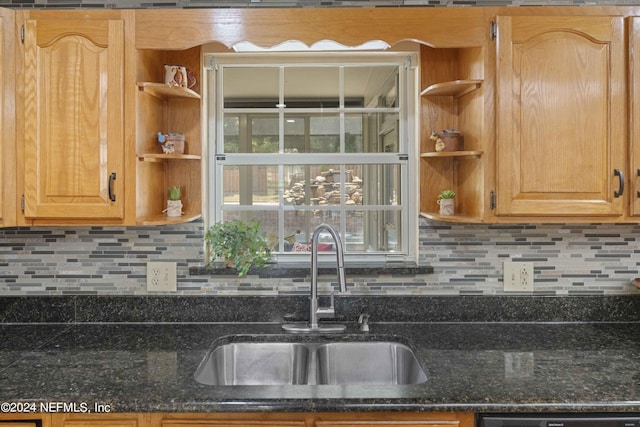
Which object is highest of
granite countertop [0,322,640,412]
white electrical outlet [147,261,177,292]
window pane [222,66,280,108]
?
window pane [222,66,280,108]

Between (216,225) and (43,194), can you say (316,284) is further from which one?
(43,194)

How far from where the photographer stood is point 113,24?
69.1 inches

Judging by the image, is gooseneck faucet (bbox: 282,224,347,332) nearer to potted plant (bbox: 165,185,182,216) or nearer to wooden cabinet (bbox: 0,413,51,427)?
potted plant (bbox: 165,185,182,216)

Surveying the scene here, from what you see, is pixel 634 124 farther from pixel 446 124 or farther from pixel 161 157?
pixel 161 157

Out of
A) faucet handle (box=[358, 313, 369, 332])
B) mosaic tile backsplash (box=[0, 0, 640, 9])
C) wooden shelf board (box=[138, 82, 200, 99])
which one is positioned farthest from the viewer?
mosaic tile backsplash (box=[0, 0, 640, 9])

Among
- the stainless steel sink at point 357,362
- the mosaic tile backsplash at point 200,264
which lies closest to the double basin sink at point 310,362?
the stainless steel sink at point 357,362

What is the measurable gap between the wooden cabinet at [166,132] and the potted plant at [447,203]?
98 cm

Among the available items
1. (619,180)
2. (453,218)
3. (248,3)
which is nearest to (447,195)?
(453,218)

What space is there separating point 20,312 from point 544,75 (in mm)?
2198

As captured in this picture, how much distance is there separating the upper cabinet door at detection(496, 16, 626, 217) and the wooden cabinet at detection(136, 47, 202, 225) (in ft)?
3.85

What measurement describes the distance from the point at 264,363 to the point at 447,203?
36.8 inches

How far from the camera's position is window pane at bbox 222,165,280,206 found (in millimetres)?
2207

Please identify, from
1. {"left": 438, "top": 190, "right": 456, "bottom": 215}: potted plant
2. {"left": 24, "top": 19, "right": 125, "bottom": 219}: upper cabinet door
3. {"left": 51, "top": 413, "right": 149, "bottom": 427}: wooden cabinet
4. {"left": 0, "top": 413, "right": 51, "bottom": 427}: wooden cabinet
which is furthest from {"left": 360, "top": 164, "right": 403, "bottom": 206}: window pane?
{"left": 0, "top": 413, "right": 51, "bottom": 427}: wooden cabinet

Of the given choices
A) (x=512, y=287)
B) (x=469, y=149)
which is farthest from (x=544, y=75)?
(x=512, y=287)
